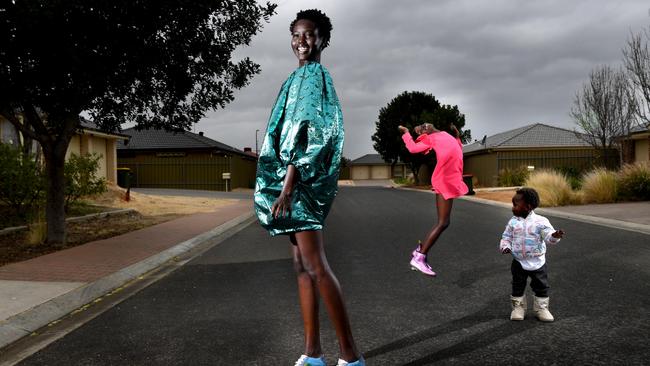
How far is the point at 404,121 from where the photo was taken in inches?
1841

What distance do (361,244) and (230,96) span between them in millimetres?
3790

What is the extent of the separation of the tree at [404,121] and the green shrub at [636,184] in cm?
2361

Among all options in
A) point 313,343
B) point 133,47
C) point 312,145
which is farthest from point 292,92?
point 133,47

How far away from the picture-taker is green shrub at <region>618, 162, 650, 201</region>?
16547 millimetres

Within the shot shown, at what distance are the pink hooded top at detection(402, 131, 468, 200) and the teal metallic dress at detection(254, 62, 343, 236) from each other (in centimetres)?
292

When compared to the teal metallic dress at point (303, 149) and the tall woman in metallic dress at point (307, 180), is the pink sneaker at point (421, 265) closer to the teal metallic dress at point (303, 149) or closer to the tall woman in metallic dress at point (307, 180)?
the tall woman in metallic dress at point (307, 180)

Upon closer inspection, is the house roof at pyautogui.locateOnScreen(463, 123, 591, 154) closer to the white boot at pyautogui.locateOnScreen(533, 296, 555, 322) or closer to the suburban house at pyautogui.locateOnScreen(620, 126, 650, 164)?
the suburban house at pyautogui.locateOnScreen(620, 126, 650, 164)

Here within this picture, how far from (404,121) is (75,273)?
42.5 metres

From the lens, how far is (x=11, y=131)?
1611cm

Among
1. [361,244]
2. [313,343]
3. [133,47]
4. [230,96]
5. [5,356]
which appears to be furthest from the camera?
[230,96]

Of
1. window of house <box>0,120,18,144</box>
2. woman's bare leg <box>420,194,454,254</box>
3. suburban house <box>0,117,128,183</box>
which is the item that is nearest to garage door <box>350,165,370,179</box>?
suburban house <box>0,117,128,183</box>

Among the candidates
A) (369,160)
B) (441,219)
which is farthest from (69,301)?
(369,160)

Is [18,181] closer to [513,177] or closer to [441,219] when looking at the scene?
Answer: [441,219]

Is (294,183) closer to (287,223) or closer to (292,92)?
(287,223)
